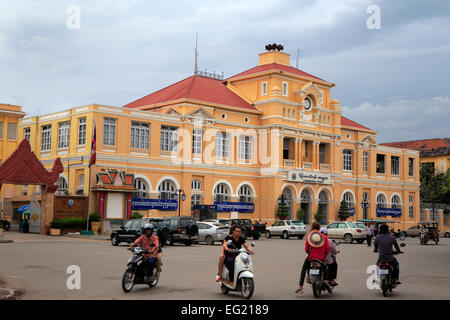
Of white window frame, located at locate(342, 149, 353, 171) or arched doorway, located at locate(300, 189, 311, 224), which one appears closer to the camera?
arched doorway, located at locate(300, 189, 311, 224)

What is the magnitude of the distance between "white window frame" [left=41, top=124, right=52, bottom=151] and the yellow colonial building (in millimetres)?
85

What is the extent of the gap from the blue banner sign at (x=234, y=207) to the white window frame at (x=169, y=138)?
6277 mm

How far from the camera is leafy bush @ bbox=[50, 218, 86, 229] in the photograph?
132 feet

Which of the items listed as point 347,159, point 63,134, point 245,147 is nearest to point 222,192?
point 245,147

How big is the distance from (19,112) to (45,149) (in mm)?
7671

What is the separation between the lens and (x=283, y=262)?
2162 cm

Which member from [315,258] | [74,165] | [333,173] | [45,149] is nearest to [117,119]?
[74,165]

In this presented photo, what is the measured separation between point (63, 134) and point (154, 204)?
965 centimetres

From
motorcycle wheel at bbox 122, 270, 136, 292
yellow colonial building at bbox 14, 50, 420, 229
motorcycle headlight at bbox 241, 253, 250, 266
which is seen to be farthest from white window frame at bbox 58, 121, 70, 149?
motorcycle headlight at bbox 241, 253, 250, 266

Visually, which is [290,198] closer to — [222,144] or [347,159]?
[222,144]

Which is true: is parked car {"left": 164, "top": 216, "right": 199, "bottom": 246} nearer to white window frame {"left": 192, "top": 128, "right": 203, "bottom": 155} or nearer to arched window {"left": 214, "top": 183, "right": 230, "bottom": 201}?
white window frame {"left": 192, "top": 128, "right": 203, "bottom": 155}

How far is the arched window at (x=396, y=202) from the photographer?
70938 millimetres

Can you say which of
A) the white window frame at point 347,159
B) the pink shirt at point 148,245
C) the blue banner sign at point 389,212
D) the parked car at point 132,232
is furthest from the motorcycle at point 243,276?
the blue banner sign at point 389,212

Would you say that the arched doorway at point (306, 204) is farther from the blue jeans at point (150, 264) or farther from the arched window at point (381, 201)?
the blue jeans at point (150, 264)
